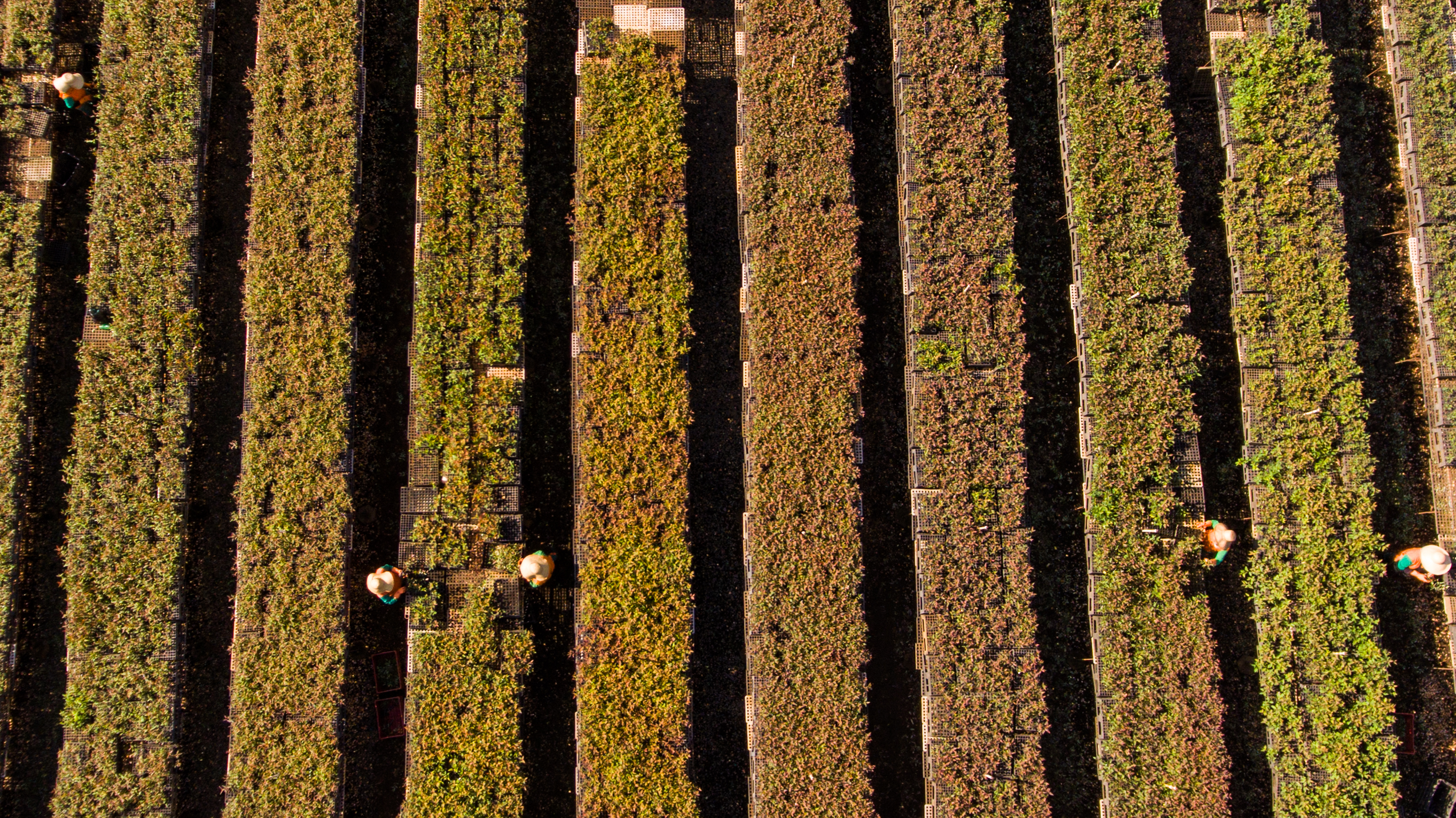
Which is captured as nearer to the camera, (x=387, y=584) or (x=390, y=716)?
(x=387, y=584)

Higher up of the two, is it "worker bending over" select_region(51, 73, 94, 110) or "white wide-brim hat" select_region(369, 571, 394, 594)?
"worker bending over" select_region(51, 73, 94, 110)

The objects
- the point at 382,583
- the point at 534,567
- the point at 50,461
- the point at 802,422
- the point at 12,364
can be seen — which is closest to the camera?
the point at 382,583

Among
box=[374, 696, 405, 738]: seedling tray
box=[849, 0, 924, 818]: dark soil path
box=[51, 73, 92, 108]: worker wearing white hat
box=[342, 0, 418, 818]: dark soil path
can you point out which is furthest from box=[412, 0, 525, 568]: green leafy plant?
box=[849, 0, 924, 818]: dark soil path

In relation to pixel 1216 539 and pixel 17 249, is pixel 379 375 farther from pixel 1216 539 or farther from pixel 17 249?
pixel 1216 539

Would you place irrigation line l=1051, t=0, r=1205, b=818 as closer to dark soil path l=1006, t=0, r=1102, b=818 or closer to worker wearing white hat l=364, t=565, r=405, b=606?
dark soil path l=1006, t=0, r=1102, b=818

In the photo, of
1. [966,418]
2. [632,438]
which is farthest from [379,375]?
[966,418]

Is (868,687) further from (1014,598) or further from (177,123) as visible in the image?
(177,123)
